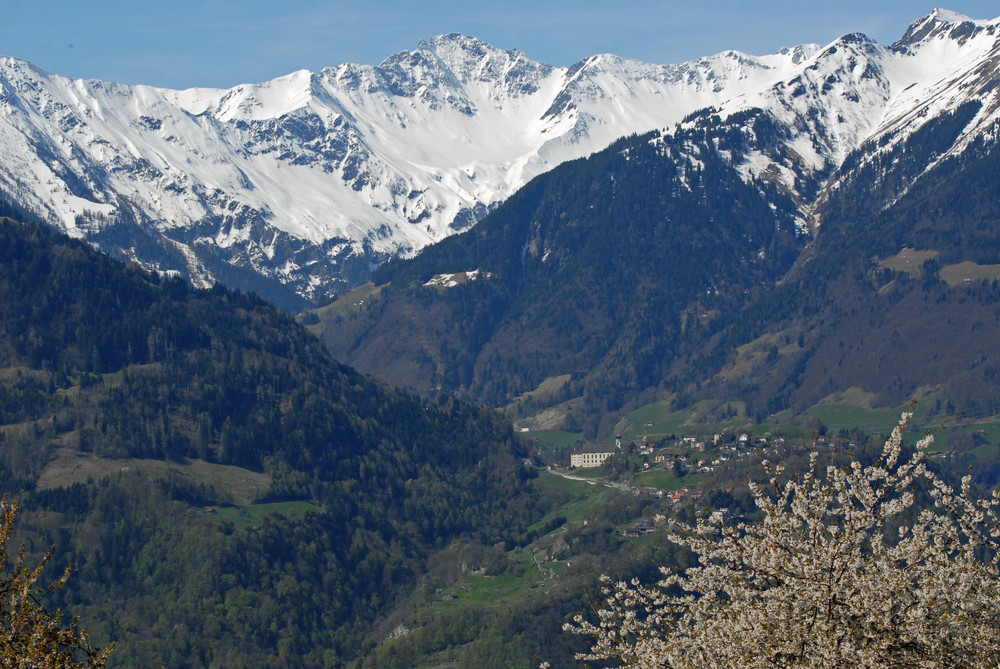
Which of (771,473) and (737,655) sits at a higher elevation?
(771,473)

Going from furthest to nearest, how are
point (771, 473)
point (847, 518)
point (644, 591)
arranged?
point (644, 591) → point (771, 473) → point (847, 518)

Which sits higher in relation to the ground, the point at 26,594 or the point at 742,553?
the point at 26,594

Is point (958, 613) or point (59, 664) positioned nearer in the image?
point (958, 613)

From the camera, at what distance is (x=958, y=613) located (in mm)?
38625

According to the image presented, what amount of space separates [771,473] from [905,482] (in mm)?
3814

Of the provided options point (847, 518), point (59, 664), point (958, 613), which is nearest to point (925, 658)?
point (958, 613)

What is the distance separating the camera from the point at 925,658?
127 ft

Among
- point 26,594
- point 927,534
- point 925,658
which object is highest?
point 26,594

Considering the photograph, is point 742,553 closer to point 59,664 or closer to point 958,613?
point 958,613

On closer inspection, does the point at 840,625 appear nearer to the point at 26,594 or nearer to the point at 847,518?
the point at 847,518

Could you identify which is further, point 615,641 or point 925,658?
point 615,641

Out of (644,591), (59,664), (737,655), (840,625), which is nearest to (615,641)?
(644,591)

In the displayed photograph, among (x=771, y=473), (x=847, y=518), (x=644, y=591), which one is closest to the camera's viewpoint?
(x=847, y=518)

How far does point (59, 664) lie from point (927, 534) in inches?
1001
